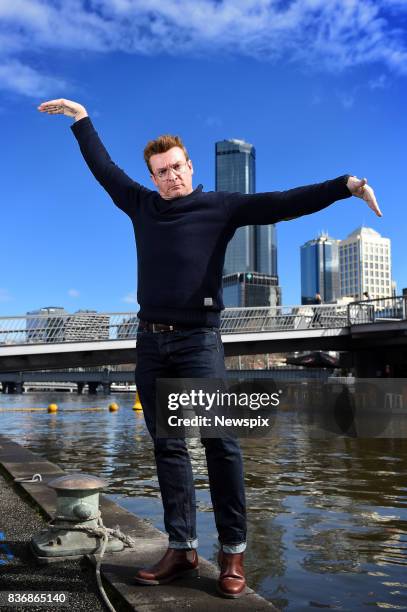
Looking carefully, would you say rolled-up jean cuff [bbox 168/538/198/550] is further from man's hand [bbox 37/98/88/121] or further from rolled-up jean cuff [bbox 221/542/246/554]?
man's hand [bbox 37/98/88/121]

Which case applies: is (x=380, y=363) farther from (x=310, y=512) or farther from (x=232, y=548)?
(x=232, y=548)

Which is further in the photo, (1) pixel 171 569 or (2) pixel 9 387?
(2) pixel 9 387

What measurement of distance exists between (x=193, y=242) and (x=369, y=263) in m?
190

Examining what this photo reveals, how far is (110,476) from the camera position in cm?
966

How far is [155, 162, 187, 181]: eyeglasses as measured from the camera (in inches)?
128

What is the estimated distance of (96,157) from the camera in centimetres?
356

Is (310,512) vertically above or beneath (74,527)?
beneath

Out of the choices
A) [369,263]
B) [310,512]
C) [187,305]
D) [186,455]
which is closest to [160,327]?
[187,305]

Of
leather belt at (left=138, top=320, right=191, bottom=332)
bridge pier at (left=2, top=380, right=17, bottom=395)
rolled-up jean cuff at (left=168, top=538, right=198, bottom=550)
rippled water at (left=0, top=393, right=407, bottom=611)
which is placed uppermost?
leather belt at (left=138, top=320, right=191, bottom=332)

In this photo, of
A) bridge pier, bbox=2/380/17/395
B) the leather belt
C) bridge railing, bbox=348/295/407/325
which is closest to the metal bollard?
the leather belt

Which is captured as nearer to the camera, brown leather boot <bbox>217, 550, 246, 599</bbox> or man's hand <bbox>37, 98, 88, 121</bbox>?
brown leather boot <bbox>217, 550, 246, 599</bbox>

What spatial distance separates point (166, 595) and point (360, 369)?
103 feet

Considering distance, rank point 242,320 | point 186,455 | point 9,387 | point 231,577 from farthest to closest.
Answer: point 9,387 → point 242,320 → point 186,455 → point 231,577

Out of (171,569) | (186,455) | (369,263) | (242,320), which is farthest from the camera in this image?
(369,263)
